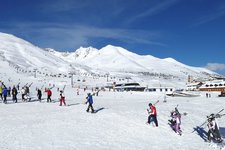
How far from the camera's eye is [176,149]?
61.4 feet

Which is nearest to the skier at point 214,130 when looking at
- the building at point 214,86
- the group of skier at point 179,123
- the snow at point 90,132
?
the group of skier at point 179,123

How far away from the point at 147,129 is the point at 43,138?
7.95 meters

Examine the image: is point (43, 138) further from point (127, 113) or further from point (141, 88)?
point (141, 88)

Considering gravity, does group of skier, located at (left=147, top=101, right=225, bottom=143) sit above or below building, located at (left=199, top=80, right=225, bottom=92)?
below

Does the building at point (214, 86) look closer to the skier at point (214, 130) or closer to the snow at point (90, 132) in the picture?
the snow at point (90, 132)

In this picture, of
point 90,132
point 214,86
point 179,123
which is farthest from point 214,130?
point 214,86

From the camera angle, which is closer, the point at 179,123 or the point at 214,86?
the point at 179,123

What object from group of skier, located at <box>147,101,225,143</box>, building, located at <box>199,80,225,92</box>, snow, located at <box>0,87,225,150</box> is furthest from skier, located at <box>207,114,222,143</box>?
building, located at <box>199,80,225,92</box>

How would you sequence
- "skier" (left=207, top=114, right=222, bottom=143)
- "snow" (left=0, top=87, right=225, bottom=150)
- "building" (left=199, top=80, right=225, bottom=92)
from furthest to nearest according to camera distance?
"building" (left=199, top=80, right=225, bottom=92), "skier" (left=207, top=114, right=222, bottom=143), "snow" (left=0, top=87, right=225, bottom=150)

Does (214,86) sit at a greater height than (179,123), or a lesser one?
greater

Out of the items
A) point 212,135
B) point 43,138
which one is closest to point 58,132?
Result: point 43,138

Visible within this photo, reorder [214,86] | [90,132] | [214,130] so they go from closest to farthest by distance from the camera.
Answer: [90,132] < [214,130] < [214,86]

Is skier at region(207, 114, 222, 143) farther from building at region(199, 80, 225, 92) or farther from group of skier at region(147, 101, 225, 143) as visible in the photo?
building at region(199, 80, 225, 92)

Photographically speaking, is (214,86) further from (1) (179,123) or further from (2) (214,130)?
(2) (214,130)
